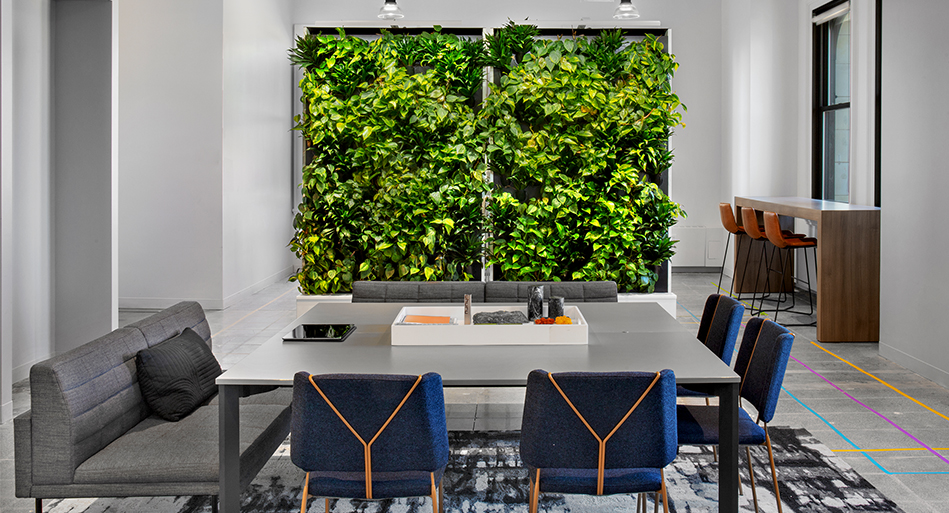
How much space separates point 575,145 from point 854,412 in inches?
95.3

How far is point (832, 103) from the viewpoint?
8352 mm

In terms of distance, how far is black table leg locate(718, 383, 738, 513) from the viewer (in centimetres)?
244

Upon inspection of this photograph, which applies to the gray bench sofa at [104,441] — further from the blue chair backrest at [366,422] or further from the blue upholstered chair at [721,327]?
the blue upholstered chair at [721,327]

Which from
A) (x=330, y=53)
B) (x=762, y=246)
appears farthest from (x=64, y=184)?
(x=762, y=246)

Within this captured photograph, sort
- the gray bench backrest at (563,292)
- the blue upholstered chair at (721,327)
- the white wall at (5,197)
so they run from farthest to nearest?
the gray bench backrest at (563,292), the white wall at (5,197), the blue upholstered chair at (721,327)

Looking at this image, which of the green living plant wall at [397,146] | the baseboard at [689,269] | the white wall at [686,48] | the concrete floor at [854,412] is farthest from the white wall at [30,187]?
the baseboard at [689,269]

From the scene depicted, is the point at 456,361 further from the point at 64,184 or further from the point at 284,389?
the point at 64,184

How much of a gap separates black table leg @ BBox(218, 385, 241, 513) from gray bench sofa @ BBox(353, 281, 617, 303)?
6.36ft

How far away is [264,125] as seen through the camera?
910cm

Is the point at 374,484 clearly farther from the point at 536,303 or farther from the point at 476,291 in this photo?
the point at 476,291

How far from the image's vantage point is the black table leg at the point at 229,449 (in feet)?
7.95

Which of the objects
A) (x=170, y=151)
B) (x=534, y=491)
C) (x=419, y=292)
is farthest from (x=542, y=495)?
(x=170, y=151)

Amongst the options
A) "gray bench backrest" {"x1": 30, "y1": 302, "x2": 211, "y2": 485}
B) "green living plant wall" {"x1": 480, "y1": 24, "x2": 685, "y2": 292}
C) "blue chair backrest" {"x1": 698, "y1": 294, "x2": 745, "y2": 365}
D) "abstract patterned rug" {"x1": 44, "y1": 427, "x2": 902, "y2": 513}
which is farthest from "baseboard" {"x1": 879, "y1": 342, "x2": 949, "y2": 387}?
"gray bench backrest" {"x1": 30, "y1": 302, "x2": 211, "y2": 485}

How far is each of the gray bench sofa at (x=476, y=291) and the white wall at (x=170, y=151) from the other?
12.4 feet
